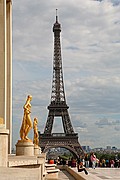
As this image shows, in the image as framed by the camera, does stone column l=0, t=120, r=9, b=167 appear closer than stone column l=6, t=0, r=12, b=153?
Yes

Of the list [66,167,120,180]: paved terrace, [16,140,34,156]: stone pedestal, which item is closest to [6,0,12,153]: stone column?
[16,140,34,156]: stone pedestal

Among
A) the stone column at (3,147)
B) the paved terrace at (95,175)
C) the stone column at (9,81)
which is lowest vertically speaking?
the paved terrace at (95,175)

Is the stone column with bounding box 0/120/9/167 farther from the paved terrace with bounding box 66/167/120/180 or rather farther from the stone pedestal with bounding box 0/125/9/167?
the paved terrace with bounding box 66/167/120/180

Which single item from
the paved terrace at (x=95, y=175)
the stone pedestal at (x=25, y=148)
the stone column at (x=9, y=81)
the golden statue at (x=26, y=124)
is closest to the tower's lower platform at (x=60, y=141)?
the paved terrace at (x=95, y=175)

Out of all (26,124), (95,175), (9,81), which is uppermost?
(9,81)

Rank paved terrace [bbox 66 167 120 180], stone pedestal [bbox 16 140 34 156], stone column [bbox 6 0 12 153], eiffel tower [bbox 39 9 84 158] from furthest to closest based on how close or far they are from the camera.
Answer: eiffel tower [bbox 39 9 84 158]
stone column [bbox 6 0 12 153]
stone pedestal [bbox 16 140 34 156]
paved terrace [bbox 66 167 120 180]

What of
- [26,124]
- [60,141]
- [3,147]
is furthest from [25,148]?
[60,141]

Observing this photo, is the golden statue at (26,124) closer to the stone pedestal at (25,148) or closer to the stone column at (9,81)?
the stone pedestal at (25,148)

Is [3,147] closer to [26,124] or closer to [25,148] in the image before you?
[25,148]

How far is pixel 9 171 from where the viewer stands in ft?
31.6

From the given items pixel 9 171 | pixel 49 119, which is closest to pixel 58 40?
pixel 49 119

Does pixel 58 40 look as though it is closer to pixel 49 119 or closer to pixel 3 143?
pixel 49 119

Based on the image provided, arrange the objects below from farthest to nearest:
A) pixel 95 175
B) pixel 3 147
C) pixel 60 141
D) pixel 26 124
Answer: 1. pixel 60 141
2. pixel 95 175
3. pixel 26 124
4. pixel 3 147

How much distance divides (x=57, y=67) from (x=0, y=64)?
67825 millimetres
